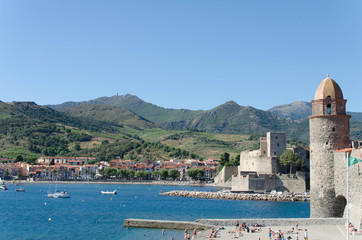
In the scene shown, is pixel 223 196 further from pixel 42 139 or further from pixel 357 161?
pixel 42 139

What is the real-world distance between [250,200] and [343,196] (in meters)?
33.0

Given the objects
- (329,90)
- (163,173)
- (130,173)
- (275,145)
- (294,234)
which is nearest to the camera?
(294,234)

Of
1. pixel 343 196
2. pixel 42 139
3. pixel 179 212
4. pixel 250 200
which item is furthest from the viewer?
pixel 42 139

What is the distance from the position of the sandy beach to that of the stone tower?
1.43 m

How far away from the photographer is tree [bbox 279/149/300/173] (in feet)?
203

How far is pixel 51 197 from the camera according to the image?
220ft

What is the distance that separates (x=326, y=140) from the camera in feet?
80.0

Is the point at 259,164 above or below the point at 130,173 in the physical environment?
above

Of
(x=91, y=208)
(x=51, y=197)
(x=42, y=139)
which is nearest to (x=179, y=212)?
(x=91, y=208)

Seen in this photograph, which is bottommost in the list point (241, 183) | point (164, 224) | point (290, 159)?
point (164, 224)

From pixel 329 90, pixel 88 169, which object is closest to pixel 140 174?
pixel 88 169

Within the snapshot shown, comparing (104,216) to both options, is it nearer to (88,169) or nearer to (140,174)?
(140,174)

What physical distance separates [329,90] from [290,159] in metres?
38.2

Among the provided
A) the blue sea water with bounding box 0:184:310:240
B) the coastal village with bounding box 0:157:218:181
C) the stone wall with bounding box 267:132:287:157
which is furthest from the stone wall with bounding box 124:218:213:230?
the coastal village with bounding box 0:157:218:181
